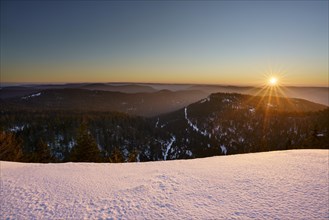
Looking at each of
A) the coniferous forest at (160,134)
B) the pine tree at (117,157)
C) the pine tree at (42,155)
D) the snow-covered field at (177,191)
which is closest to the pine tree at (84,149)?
the pine tree at (117,157)

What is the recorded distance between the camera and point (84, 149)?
22625mm

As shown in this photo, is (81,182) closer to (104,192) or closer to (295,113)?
(104,192)

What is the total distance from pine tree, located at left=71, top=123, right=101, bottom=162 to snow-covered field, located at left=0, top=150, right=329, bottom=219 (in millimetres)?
14877

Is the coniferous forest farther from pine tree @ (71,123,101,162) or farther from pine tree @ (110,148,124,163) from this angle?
pine tree @ (110,148,124,163)

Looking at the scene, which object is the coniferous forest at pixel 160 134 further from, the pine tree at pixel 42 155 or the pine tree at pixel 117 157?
the pine tree at pixel 117 157

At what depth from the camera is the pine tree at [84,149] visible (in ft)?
73.7

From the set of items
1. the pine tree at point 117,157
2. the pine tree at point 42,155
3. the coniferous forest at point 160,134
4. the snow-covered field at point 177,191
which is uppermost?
the snow-covered field at point 177,191

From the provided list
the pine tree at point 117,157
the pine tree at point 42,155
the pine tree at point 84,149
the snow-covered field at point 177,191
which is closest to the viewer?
the snow-covered field at point 177,191

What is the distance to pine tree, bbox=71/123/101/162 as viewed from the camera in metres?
22.5

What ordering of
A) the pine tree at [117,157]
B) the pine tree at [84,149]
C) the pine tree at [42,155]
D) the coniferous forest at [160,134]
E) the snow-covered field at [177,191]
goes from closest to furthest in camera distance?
the snow-covered field at [177,191]
the pine tree at [117,157]
the pine tree at [84,149]
the pine tree at [42,155]
the coniferous forest at [160,134]

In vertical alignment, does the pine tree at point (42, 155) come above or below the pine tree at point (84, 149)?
below

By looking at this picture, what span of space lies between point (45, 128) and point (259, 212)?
135407mm

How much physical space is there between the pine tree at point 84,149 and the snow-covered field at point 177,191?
14.9m

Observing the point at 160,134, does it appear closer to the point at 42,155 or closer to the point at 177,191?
A: the point at 42,155
